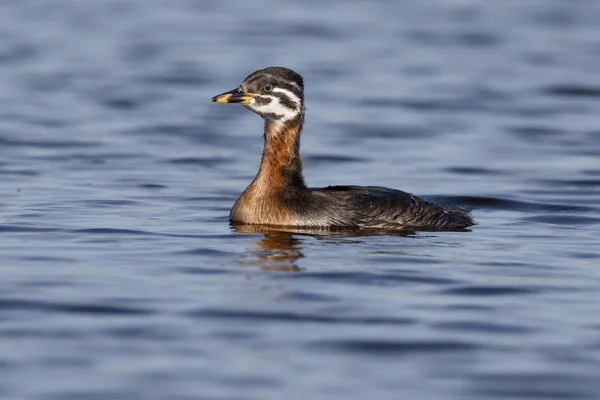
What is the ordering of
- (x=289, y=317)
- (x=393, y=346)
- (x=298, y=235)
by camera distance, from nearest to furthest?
(x=393, y=346) → (x=289, y=317) → (x=298, y=235)

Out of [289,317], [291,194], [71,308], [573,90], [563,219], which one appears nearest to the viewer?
[289,317]

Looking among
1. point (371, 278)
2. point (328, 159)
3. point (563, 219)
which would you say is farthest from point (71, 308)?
point (328, 159)

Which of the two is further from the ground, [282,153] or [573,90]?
[573,90]

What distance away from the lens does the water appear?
40.0 feet

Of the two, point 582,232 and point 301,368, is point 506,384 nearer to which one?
point 301,368

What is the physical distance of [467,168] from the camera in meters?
25.4

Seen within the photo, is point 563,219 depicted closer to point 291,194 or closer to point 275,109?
point 291,194

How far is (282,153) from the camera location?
19.0 metres

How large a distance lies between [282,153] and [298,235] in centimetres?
134

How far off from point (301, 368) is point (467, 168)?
13.8 m

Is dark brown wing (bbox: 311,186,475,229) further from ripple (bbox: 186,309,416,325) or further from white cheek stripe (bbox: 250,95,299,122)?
ripple (bbox: 186,309,416,325)

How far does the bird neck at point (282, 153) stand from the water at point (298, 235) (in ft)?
3.28

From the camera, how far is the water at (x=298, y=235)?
1219 centimetres

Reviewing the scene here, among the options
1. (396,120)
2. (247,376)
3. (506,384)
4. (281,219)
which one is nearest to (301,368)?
(247,376)
